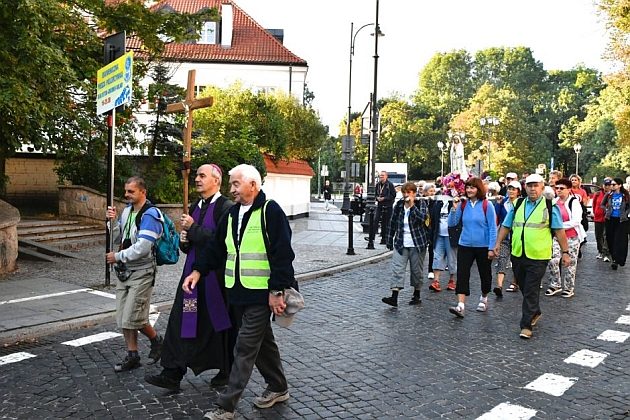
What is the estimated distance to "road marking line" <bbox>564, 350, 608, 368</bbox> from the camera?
21.6ft

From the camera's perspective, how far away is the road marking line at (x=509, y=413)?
4.96 meters

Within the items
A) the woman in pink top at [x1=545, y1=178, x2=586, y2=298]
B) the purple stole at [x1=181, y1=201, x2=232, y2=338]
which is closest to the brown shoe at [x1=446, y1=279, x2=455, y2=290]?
the woman in pink top at [x1=545, y1=178, x2=586, y2=298]

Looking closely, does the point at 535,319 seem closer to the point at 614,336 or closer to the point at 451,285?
the point at 614,336

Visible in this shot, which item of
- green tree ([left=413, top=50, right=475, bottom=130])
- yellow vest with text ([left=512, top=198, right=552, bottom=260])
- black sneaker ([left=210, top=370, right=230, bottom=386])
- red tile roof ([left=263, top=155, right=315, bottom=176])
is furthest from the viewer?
green tree ([left=413, top=50, right=475, bottom=130])

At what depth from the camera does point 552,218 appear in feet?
25.7

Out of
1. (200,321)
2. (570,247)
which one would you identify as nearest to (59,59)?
(200,321)

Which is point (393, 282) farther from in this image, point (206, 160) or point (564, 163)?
point (564, 163)

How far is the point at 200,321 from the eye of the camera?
5273mm

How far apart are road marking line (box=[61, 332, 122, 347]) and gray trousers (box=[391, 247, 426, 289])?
3755mm

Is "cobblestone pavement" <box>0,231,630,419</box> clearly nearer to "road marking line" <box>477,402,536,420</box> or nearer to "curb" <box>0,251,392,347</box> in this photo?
"road marking line" <box>477,402,536,420</box>

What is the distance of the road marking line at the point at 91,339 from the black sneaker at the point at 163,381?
6.73 feet

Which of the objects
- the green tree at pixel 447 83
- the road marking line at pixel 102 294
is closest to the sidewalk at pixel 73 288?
the road marking line at pixel 102 294

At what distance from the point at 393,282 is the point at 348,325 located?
1.34m

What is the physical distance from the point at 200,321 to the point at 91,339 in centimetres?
253
